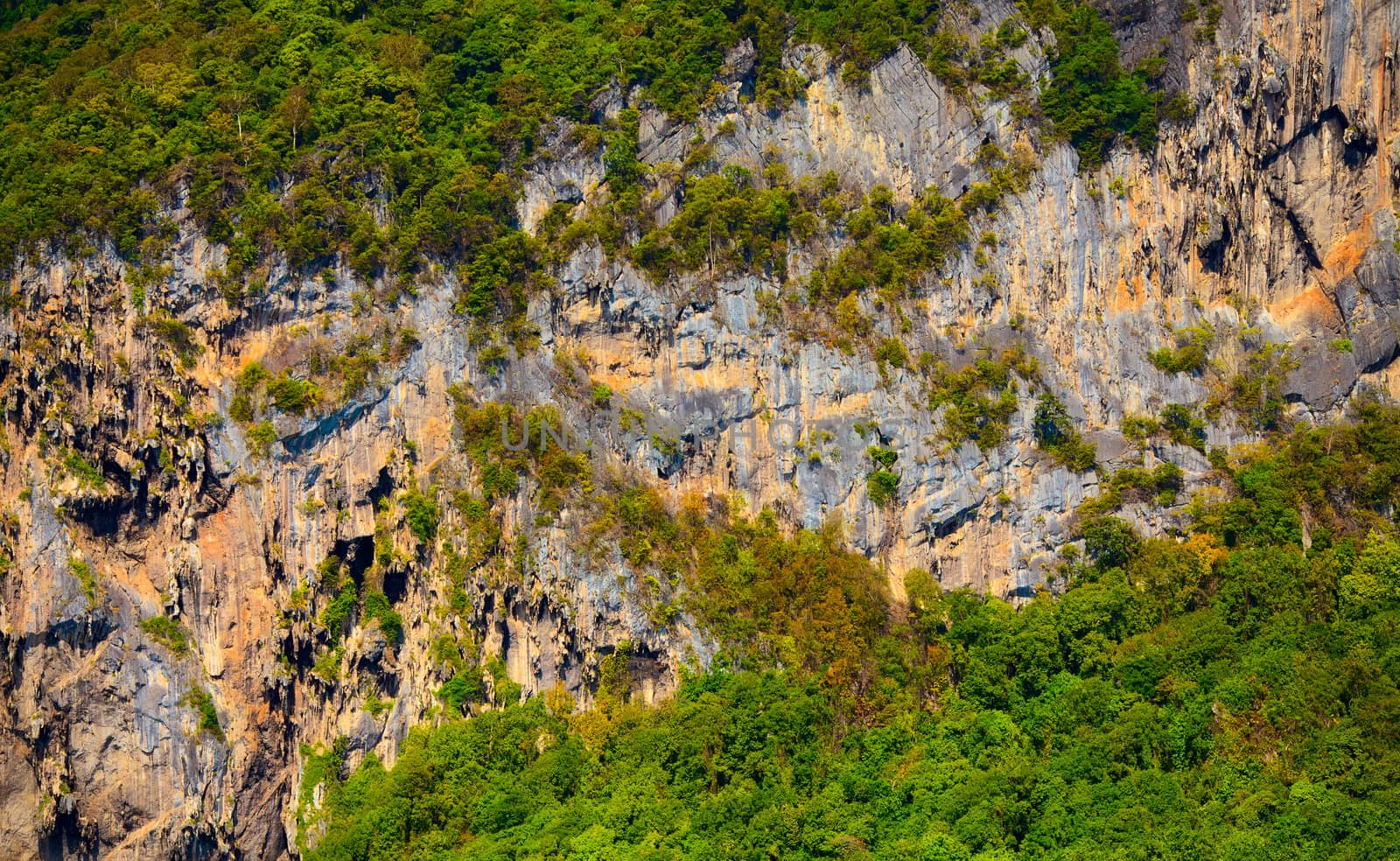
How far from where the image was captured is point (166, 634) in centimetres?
6475

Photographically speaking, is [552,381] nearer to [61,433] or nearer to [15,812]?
[61,433]

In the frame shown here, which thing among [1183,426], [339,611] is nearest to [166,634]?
[339,611]

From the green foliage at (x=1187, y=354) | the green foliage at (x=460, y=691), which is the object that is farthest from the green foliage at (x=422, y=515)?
the green foliage at (x=1187, y=354)

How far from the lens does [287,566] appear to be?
65.4 m

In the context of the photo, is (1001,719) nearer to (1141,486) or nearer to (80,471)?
(1141,486)

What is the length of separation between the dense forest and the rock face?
59.0 inches

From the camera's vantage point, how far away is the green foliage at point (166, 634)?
6462cm

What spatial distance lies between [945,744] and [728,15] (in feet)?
85.6

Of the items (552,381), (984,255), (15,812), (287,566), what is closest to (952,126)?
(984,255)

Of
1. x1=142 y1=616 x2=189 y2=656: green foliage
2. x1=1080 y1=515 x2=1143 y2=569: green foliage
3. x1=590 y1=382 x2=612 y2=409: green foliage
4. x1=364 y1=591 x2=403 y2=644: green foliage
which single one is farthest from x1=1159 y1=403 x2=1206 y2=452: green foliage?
x1=142 y1=616 x2=189 y2=656: green foliage

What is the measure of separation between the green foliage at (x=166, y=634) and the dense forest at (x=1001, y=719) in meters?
5.11

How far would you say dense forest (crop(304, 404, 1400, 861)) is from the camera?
58000 mm

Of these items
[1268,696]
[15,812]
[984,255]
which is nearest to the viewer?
[1268,696]

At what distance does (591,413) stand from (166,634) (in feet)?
47.4
